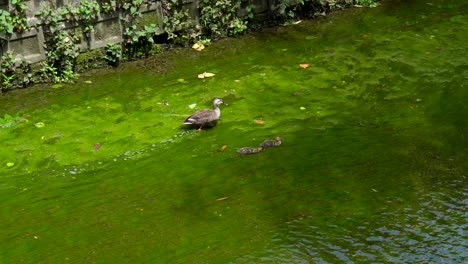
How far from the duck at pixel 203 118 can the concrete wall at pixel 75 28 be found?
9.61 ft

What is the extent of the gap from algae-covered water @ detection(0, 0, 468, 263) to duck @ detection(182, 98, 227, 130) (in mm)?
115

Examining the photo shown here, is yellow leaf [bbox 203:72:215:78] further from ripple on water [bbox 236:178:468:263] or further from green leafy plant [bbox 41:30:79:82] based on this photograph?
ripple on water [bbox 236:178:468:263]

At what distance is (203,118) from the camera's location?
7.12 meters

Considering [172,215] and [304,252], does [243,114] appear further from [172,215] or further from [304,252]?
[304,252]

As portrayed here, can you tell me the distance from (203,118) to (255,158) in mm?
876

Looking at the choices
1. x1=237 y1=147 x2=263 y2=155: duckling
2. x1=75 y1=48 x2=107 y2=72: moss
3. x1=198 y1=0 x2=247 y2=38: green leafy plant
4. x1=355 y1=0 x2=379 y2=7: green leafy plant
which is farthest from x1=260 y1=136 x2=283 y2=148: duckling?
x1=355 y1=0 x2=379 y2=7: green leafy plant

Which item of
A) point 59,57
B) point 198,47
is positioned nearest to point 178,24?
point 198,47

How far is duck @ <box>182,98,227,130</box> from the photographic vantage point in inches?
281

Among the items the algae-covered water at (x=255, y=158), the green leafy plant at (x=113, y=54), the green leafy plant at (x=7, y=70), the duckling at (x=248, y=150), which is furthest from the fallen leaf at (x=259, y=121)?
the green leafy plant at (x=7, y=70)

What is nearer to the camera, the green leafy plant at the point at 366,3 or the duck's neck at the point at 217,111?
the duck's neck at the point at 217,111

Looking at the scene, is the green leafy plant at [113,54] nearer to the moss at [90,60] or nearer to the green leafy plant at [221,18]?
the moss at [90,60]

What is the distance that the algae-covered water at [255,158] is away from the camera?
5.30 m

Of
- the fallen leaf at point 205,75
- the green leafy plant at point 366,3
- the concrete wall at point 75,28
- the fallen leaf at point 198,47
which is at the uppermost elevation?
the concrete wall at point 75,28

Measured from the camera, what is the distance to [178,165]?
661cm
